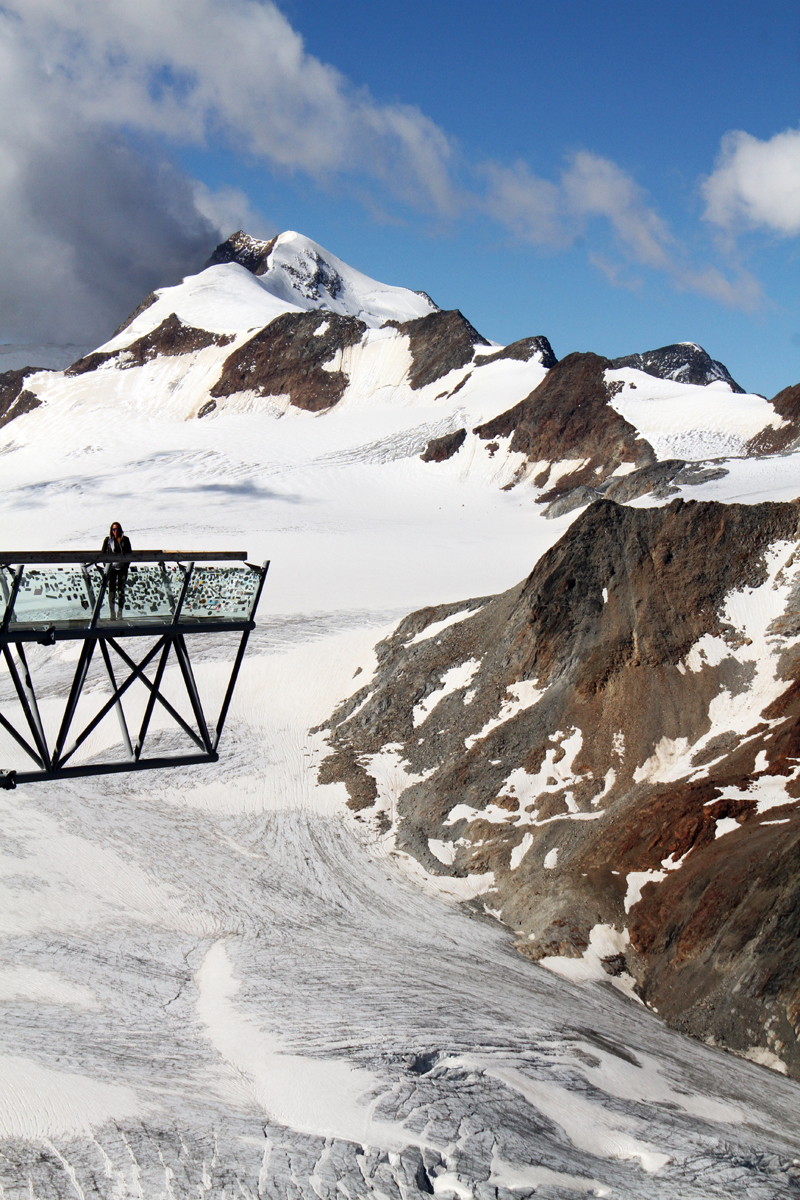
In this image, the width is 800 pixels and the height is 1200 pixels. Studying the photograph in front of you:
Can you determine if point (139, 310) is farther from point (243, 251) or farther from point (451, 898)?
point (451, 898)

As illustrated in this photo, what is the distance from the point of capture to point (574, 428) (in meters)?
79.5

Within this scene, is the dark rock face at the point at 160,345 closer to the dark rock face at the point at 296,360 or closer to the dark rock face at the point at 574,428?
the dark rock face at the point at 296,360

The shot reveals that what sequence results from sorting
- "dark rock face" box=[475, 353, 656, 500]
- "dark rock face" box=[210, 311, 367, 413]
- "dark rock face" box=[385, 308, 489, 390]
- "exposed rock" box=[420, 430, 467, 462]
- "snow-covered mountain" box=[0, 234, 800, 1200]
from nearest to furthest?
"snow-covered mountain" box=[0, 234, 800, 1200], "dark rock face" box=[475, 353, 656, 500], "exposed rock" box=[420, 430, 467, 462], "dark rock face" box=[385, 308, 489, 390], "dark rock face" box=[210, 311, 367, 413]

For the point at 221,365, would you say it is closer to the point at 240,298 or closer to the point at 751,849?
the point at 240,298

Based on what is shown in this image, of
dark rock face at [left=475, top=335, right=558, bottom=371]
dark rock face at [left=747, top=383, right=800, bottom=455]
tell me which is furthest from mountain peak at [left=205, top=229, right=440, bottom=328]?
dark rock face at [left=747, top=383, right=800, bottom=455]

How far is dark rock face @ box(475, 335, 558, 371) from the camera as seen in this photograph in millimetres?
97250

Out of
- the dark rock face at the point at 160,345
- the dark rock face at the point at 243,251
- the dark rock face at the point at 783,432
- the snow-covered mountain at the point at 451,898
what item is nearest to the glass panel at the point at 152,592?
the snow-covered mountain at the point at 451,898

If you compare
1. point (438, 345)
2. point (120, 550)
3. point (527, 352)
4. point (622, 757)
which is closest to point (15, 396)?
point (438, 345)

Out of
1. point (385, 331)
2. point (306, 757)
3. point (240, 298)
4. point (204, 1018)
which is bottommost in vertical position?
point (204, 1018)

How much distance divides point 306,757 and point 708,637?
1537 cm

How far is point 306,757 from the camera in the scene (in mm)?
32281

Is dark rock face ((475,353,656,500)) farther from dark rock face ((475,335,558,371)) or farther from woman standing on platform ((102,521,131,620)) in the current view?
woman standing on platform ((102,521,131,620))

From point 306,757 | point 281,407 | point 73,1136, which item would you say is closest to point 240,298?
point 281,407

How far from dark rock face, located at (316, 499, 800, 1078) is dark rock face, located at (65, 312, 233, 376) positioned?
8635cm
